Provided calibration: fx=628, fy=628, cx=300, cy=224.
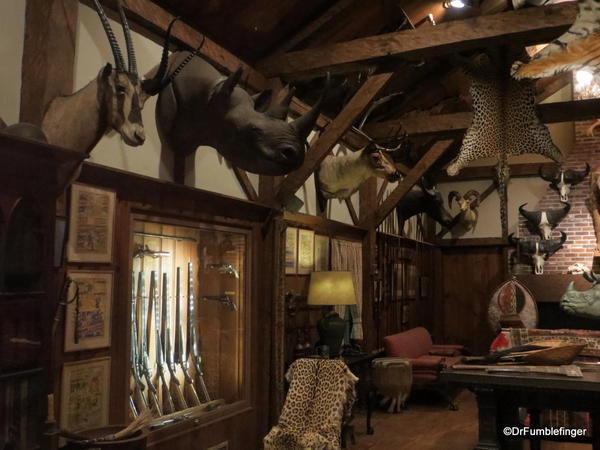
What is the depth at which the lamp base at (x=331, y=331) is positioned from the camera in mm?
6078

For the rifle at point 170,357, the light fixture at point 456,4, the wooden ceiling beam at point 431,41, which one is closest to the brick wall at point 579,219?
the light fixture at point 456,4

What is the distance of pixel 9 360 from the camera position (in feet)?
7.72

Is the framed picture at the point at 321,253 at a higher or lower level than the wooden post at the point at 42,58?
lower

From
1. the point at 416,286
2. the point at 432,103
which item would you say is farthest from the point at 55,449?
the point at 416,286

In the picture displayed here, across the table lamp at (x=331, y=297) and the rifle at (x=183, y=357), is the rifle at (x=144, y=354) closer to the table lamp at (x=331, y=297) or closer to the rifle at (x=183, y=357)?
the rifle at (x=183, y=357)

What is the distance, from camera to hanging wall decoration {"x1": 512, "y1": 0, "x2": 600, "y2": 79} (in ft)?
12.2

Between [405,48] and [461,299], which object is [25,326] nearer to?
[405,48]

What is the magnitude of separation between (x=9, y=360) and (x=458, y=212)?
992 centimetres

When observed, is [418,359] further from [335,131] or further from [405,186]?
[335,131]

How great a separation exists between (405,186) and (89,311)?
5462 mm

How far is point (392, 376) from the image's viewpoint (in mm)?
7184

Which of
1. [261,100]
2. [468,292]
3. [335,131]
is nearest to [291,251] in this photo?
[335,131]

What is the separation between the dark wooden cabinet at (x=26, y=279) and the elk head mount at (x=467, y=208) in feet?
29.7

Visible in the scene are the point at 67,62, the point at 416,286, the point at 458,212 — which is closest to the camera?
the point at 67,62
